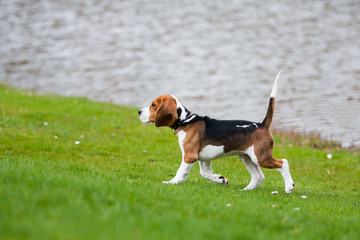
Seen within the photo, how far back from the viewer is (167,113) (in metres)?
8.52

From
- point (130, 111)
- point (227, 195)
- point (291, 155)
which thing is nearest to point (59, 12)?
point (130, 111)

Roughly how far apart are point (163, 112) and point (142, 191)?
87.5 inches

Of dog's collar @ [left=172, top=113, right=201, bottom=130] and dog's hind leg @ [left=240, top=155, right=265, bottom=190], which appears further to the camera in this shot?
dog's hind leg @ [left=240, top=155, right=265, bottom=190]

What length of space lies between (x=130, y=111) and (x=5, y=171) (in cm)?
1161

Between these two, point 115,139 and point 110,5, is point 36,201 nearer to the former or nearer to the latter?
point 115,139

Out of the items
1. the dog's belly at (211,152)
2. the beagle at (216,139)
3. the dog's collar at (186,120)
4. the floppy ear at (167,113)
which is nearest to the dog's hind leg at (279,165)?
the beagle at (216,139)

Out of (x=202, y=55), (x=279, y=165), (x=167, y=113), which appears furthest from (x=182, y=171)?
(x=202, y=55)

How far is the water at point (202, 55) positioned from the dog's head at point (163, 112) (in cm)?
807

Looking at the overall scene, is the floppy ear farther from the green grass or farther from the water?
the water

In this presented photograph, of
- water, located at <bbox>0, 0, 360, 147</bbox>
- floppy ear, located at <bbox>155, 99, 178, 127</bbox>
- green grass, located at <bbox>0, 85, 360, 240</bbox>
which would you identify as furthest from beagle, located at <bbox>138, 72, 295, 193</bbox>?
water, located at <bbox>0, 0, 360, 147</bbox>

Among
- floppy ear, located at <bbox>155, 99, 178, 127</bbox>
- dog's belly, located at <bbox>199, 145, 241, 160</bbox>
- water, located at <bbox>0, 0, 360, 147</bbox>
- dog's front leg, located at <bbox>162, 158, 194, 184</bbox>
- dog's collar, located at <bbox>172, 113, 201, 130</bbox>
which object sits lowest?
water, located at <bbox>0, 0, 360, 147</bbox>

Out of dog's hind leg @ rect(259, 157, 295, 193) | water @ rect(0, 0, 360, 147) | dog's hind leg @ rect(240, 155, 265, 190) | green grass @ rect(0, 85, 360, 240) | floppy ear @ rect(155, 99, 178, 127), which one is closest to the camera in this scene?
green grass @ rect(0, 85, 360, 240)

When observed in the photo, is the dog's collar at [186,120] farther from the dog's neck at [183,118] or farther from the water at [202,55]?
the water at [202,55]

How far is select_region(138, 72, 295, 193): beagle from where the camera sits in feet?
26.9
